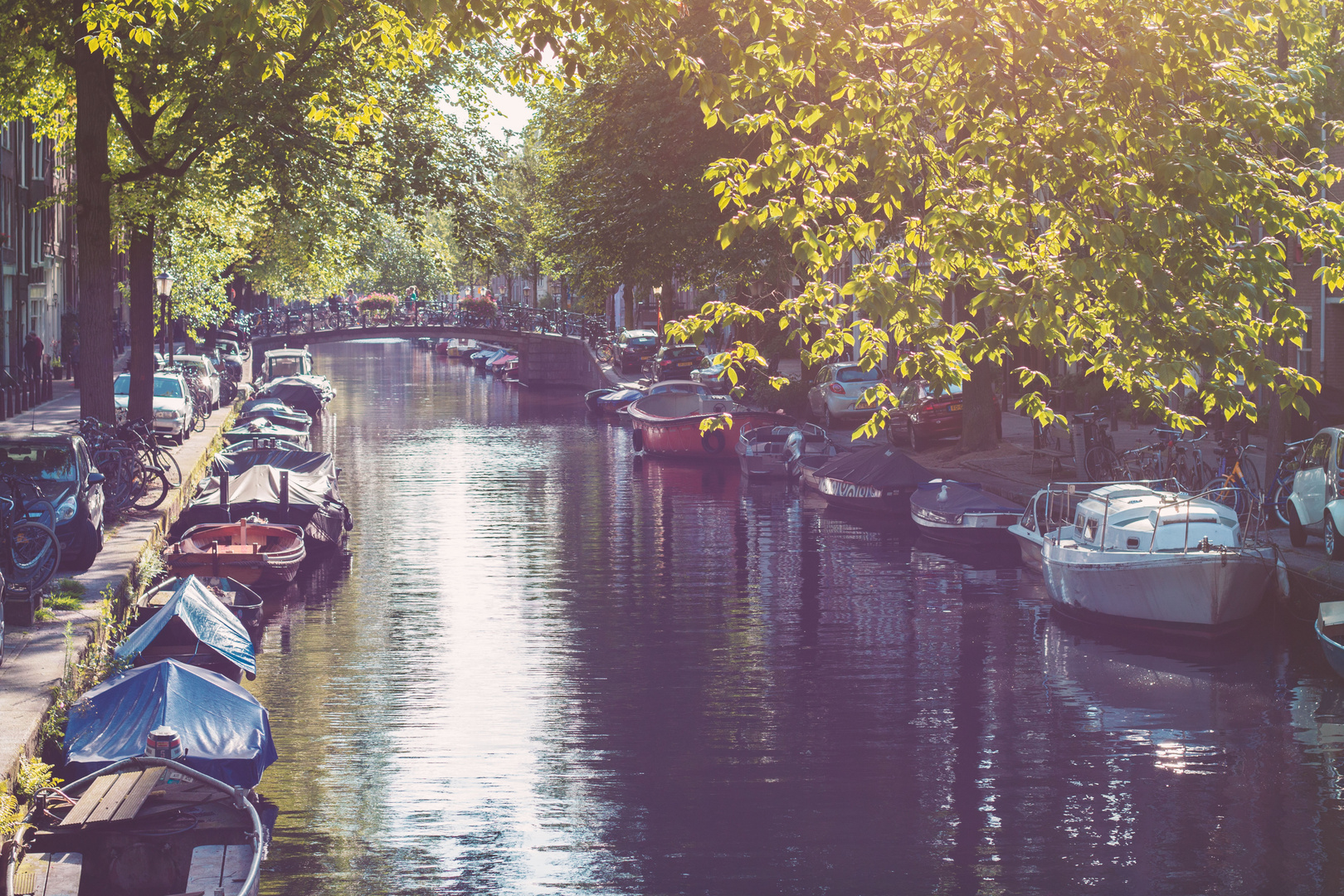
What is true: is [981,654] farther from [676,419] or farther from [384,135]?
[676,419]

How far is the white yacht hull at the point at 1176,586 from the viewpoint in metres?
19.0

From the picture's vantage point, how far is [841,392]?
44.3 m

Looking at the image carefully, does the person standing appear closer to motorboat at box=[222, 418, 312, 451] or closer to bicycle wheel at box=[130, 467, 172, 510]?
motorboat at box=[222, 418, 312, 451]

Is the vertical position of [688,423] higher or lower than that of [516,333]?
lower

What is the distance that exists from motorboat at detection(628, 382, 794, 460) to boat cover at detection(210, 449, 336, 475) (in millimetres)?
13019

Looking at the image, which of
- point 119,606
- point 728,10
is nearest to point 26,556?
point 119,606

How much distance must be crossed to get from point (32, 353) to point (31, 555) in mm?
31861

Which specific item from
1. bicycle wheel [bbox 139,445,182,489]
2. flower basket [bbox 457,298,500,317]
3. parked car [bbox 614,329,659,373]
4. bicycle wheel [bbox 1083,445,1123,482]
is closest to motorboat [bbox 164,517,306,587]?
bicycle wheel [bbox 139,445,182,489]

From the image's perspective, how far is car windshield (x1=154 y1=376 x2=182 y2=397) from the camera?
3800 centimetres

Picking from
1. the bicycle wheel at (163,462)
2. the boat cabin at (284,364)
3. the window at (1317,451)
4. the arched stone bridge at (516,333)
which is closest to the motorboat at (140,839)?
the bicycle wheel at (163,462)

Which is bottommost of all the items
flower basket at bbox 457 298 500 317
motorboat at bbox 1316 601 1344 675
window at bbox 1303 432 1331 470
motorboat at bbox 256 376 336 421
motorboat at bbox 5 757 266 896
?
motorboat at bbox 5 757 266 896

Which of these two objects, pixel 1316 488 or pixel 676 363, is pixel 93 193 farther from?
pixel 676 363

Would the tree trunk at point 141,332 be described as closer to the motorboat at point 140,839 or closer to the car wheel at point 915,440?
the car wheel at point 915,440

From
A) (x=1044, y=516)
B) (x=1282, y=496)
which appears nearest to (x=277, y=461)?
(x=1044, y=516)
